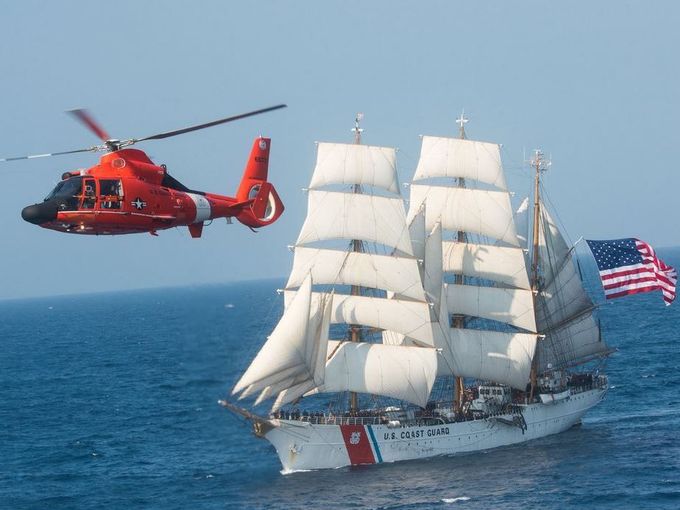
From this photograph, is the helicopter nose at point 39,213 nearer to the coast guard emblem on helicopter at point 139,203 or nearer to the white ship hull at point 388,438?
the coast guard emblem on helicopter at point 139,203

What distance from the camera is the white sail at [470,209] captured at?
226ft

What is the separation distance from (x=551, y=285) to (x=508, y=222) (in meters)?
6.07

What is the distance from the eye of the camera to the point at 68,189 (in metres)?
38.5

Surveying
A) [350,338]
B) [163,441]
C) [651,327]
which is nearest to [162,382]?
[163,441]

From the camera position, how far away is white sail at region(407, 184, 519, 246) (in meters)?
69.0

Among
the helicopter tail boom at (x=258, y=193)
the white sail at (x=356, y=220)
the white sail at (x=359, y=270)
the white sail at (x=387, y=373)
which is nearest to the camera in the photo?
the helicopter tail boom at (x=258, y=193)

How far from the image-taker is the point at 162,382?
314ft

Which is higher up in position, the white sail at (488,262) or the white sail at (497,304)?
the white sail at (488,262)

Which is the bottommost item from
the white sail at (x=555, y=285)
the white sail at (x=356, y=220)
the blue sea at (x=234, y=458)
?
the blue sea at (x=234, y=458)

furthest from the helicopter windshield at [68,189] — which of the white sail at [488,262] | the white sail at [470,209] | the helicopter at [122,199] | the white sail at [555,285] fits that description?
the white sail at [555,285]

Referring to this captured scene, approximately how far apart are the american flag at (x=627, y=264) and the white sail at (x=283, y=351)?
1998 cm

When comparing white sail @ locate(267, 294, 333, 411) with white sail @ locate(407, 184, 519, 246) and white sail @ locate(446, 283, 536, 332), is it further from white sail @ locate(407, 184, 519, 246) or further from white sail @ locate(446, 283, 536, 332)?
white sail @ locate(446, 283, 536, 332)

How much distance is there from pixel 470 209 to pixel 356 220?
1046cm

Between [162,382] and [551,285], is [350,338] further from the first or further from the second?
[162,382]
